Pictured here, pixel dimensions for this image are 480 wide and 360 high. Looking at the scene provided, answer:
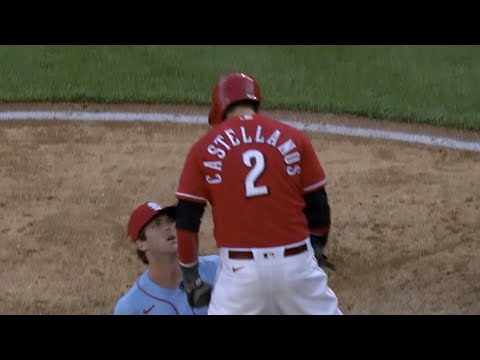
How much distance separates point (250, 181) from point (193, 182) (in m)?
0.29

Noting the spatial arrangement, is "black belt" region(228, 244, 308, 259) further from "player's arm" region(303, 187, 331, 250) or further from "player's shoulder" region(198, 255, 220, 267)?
"player's shoulder" region(198, 255, 220, 267)

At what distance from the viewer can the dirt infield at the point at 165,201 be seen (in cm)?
655

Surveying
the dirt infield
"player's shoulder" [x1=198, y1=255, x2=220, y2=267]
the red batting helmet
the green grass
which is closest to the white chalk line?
the dirt infield

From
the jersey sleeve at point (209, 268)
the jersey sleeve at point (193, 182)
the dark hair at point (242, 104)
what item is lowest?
the jersey sleeve at point (209, 268)

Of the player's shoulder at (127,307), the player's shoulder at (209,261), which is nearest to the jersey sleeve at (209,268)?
the player's shoulder at (209,261)

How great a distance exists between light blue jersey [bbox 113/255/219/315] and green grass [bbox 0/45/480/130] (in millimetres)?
5005

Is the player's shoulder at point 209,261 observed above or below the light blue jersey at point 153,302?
above

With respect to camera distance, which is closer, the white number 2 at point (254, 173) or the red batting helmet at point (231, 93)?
the white number 2 at point (254, 173)

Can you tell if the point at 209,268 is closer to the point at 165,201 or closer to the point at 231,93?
the point at 231,93

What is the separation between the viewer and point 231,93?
4887 millimetres

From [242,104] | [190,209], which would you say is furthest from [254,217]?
[242,104]

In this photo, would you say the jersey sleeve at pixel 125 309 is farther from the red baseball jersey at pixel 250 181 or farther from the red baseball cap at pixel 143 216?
the red baseball jersey at pixel 250 181

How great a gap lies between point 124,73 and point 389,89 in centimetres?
291

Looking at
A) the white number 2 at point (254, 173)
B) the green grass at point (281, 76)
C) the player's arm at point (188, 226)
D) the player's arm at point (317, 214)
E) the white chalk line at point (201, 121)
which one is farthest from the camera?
the green grass at point (281, 76)
